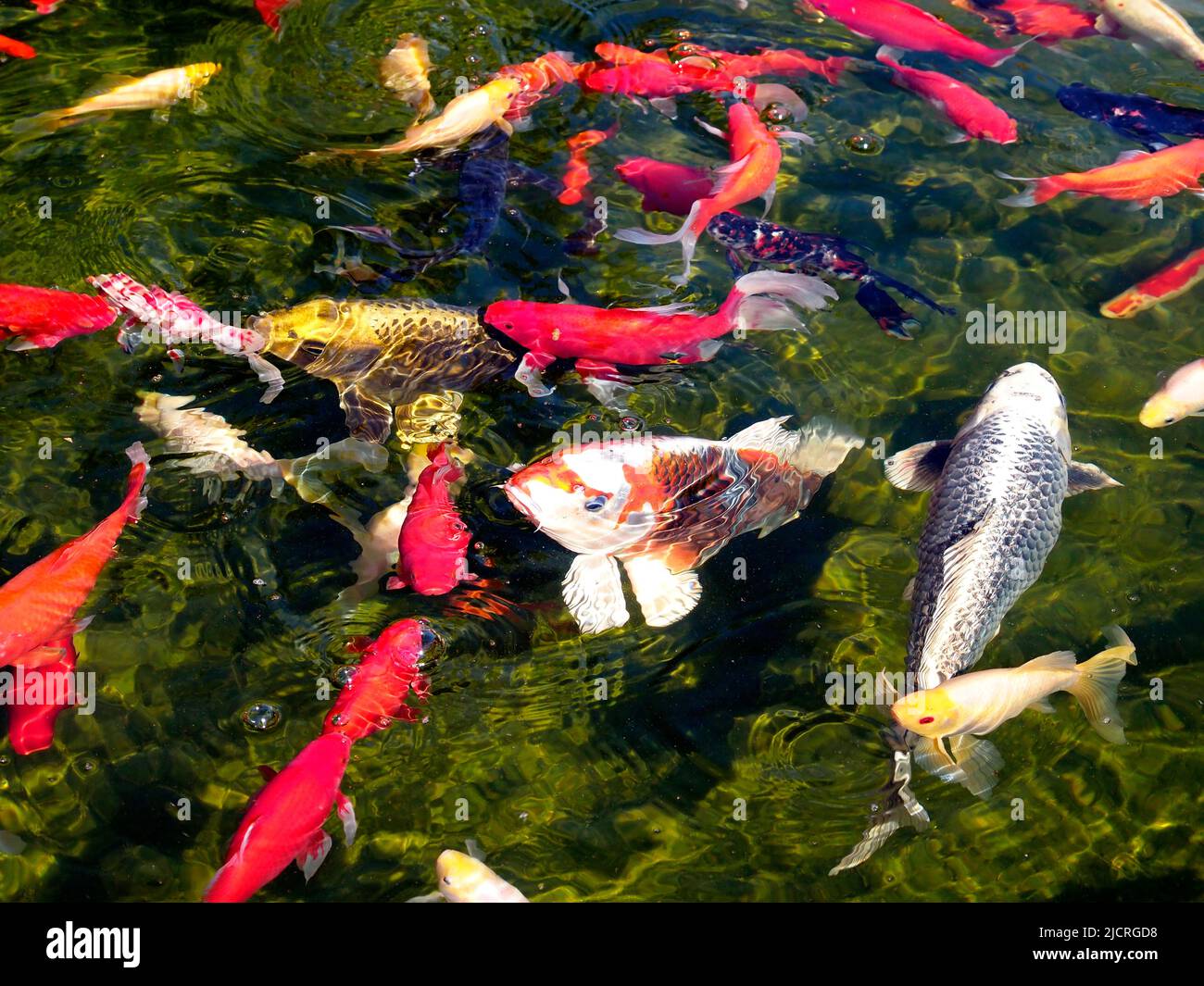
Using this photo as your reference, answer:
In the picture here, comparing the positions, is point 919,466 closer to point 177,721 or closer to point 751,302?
point 751,302

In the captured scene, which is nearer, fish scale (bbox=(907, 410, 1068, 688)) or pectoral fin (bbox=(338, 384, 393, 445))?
fish scale (bbox=(907, 410, 1068, 688))

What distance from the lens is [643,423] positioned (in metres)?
5.51

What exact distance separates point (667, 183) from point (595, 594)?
9.07 ft

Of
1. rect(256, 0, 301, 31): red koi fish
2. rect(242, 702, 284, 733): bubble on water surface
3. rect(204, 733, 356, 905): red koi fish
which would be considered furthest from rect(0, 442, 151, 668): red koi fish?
rect(256, 0, 301, 31): red koi fish

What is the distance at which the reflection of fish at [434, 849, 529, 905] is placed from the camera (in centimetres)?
393

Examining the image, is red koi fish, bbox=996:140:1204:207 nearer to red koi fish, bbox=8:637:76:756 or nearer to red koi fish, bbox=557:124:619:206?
red koi fish, bbox=557:124:619:206

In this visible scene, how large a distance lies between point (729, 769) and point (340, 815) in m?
1.68

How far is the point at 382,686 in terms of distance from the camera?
4.38 meters

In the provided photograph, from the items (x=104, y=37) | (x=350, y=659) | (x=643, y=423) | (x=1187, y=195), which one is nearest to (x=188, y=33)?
(x=104, y=37)

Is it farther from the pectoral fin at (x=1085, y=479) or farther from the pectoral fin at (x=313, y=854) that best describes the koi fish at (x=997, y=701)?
the pectoral fin at (x=313, y=854)

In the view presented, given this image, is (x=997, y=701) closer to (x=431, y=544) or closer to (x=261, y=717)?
(x=431, y=544)

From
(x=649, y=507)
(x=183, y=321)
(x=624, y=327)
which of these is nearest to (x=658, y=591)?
(x=649, y=507)

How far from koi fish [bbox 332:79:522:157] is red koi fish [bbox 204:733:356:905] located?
3.91m

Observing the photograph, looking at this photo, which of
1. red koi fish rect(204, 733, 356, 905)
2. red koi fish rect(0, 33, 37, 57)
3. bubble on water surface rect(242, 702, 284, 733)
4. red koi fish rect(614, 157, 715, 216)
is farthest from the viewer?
red koi fish rect(0, 33, 37, 57)
